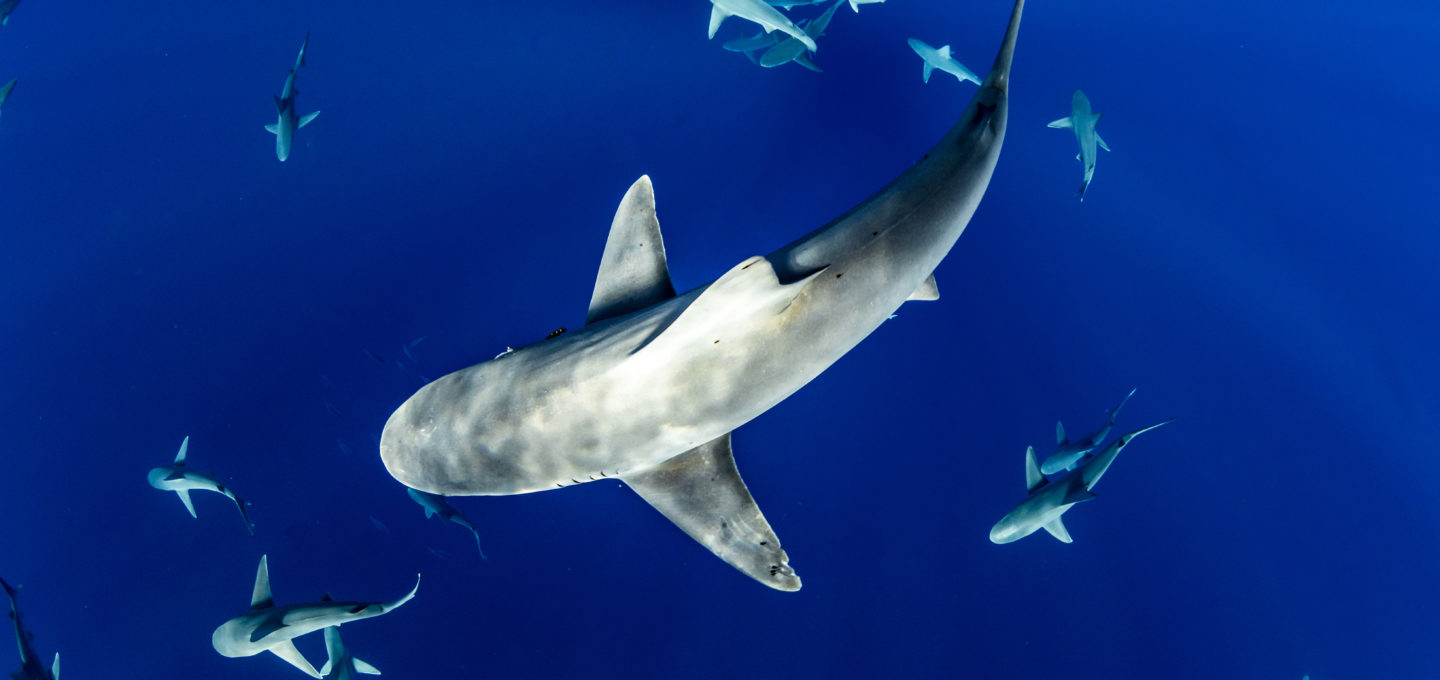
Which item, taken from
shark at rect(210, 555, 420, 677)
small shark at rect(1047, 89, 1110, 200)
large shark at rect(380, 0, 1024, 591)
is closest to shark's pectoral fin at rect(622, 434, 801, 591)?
large shark at rect(380, 0, 1024, 591)

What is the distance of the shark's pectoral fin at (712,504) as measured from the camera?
326 centimetres

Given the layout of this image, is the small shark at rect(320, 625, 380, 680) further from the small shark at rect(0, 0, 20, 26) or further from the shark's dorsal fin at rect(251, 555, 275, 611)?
the small shark at rect(0, 0, 20, 26)

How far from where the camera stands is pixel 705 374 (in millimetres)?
2723

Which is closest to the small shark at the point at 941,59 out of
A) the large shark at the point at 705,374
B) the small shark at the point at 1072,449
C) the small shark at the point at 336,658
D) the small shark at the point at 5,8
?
the large shark at the point at 705,374

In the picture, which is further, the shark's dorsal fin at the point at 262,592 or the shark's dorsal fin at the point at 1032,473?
the shark's dorsal fin at the point at 1032,473

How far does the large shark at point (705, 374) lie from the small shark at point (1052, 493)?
2.35 meters

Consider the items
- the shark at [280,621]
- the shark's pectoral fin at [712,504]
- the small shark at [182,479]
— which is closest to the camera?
the shark's pectoral fin at [712,504]

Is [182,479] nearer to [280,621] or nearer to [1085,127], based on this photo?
[280,621]

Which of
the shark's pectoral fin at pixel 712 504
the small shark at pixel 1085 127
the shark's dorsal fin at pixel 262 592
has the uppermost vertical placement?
the small shark at pixel 1085 127

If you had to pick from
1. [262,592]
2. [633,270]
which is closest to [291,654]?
[262,592]

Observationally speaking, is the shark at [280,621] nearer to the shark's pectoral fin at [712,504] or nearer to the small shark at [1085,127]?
the shark's pectoral fin at [712,504]

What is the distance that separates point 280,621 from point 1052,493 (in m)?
4.83

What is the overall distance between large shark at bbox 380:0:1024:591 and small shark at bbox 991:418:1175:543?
2.35 metres

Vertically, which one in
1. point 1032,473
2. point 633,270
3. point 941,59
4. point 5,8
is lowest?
point 5,8
